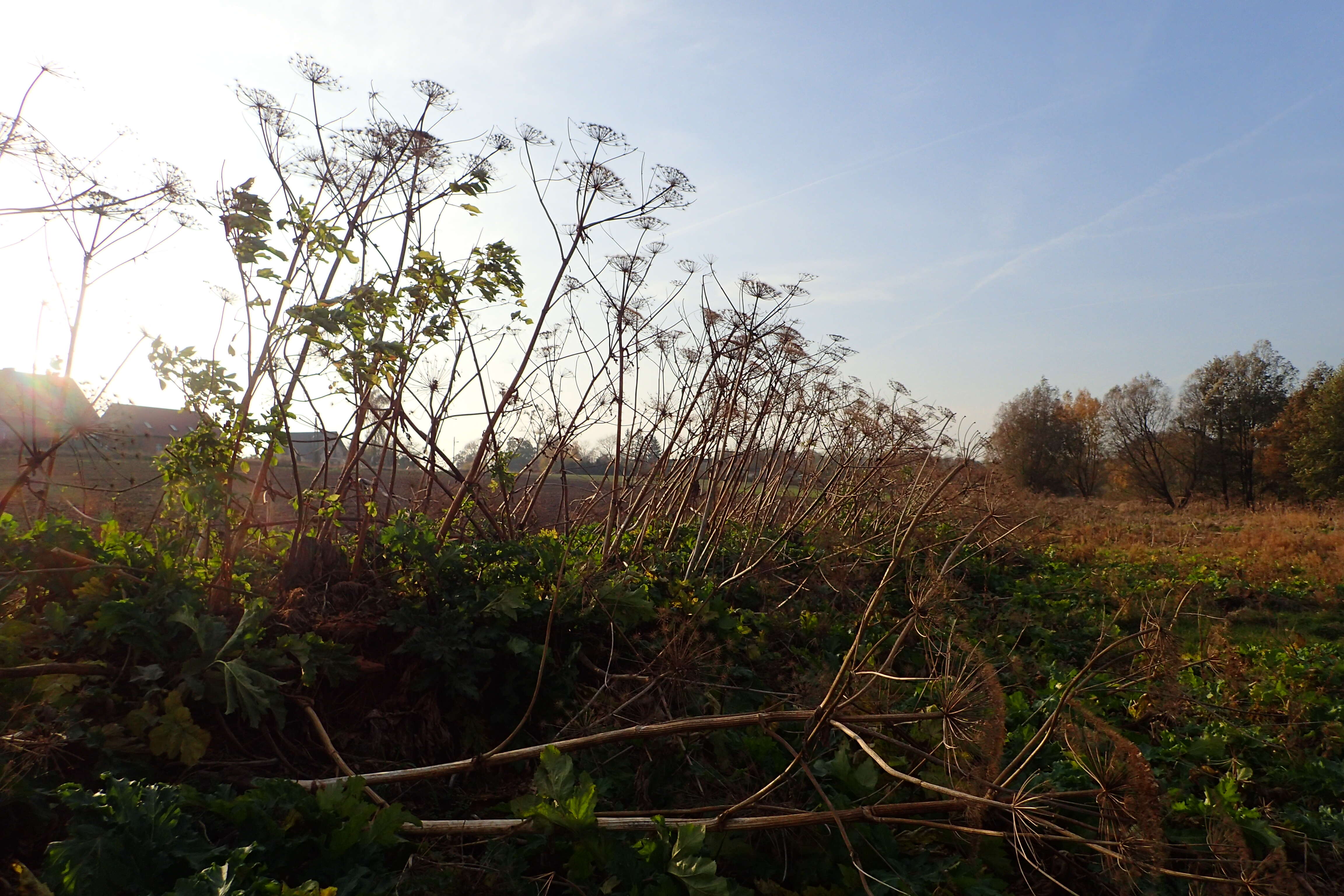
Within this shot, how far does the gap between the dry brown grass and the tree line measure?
587 inches

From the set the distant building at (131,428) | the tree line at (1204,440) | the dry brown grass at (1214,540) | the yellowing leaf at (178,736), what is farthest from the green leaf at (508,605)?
the tree line at (1204,440)

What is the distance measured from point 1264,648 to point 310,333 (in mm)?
7183

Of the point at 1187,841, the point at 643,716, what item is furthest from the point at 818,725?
the point at 1187,841

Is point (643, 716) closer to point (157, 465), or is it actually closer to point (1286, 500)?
point (157, 465)

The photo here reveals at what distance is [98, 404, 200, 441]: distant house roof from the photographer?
10.0ft

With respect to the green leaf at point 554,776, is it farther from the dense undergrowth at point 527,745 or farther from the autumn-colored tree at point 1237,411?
the autumn-colored tree at point 1237,411

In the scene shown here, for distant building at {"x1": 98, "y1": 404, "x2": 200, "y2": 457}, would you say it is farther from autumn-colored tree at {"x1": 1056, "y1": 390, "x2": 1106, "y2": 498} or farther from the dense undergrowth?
autumn-colored tree at {"x1": 1056, "y1": 390, "x2": 1106, "y2": 498}

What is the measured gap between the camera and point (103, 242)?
399cm

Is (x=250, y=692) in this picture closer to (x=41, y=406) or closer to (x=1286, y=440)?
(x=41, y=406)

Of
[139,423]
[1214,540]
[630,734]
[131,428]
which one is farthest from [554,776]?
[1214,540]

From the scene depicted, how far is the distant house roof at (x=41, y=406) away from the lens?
3379 mm

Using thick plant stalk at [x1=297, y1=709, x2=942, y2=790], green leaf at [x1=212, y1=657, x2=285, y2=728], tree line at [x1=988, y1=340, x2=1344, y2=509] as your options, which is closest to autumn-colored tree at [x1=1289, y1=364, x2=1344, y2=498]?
tree line at [x1=988, y1=340, x2=1344, y2=509]

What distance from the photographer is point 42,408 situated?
352 cm

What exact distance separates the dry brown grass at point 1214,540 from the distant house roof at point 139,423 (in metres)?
5.99
